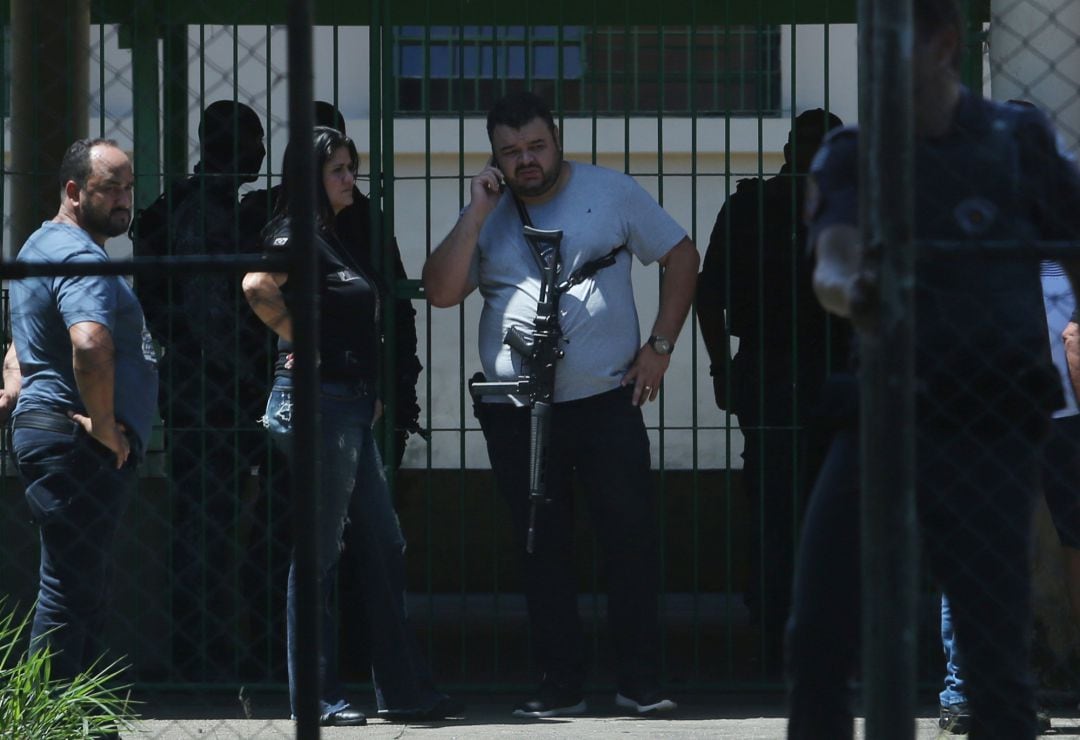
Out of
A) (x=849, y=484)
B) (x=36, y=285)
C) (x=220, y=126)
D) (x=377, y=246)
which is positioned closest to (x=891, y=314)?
(x=849, y=484)

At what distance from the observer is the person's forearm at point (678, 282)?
5523 mm

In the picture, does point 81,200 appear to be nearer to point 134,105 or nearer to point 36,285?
point 36,285

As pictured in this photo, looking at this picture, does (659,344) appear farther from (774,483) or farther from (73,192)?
(73,192)

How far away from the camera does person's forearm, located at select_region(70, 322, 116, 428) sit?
4637 mm

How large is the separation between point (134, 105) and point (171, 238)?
56cm

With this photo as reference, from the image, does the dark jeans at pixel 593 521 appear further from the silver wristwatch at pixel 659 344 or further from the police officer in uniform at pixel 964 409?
the police officer in uniform at pixel 964 409

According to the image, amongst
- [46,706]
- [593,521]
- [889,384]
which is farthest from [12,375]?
[889,384]

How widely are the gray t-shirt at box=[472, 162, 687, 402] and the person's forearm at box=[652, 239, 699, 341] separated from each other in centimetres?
4

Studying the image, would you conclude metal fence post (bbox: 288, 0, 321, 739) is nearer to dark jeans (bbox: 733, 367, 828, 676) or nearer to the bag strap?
the bag strap

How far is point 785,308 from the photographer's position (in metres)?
5.83

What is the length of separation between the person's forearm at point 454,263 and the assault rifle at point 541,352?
17cm

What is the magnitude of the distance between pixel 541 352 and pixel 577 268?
28cm

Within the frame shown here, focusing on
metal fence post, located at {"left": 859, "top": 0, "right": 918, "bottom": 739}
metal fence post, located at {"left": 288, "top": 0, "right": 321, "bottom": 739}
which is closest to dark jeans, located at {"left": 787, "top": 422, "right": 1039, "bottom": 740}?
metal fence post, located at {"left": 859, "top": 0, "right": 918, "bottom": 739}

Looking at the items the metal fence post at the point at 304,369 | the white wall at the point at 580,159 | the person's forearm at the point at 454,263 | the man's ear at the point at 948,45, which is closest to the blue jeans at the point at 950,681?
the person's forearm at the point at 454,263
